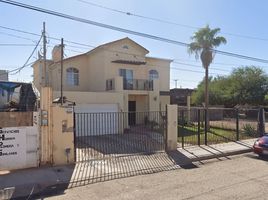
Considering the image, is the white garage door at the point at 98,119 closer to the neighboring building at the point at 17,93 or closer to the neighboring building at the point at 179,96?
the neighboring building at the point at 17,93

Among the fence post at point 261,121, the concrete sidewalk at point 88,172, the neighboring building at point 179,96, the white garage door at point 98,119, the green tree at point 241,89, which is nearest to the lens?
the concrete sidewalk at point 88,172

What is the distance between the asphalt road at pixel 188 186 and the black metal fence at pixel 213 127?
3.88 m

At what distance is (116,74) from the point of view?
25.8m

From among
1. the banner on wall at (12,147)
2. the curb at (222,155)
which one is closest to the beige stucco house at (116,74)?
the curb at (222,155)

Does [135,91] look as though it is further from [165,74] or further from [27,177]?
[27,177]

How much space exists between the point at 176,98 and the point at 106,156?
2672 centimetres

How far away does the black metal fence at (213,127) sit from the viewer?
568 inches

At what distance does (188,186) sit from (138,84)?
18632 mm

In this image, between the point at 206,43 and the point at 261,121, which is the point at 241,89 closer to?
the point at 206,43

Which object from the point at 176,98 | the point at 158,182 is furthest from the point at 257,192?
the point at 176,98

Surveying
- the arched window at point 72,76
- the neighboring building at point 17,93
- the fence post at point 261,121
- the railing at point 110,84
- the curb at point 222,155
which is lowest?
the curb at point 222,155

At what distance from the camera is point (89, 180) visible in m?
8.02

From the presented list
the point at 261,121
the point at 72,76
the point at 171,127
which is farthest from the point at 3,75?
the point at 261,121

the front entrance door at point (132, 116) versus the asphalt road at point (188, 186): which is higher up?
the front entrance door at point (132, 116)
